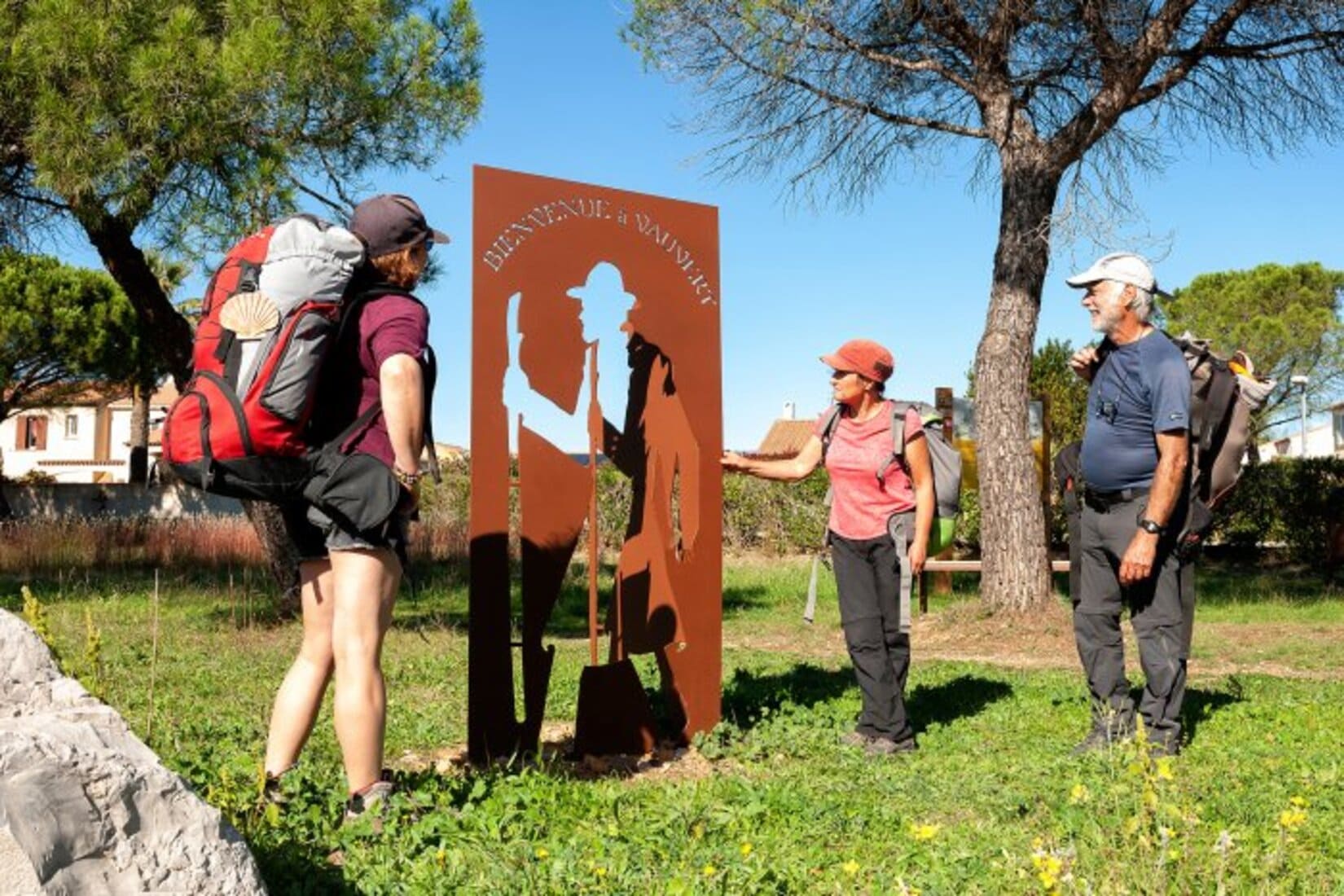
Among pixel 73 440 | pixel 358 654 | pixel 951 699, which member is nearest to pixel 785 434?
pixel 73 440

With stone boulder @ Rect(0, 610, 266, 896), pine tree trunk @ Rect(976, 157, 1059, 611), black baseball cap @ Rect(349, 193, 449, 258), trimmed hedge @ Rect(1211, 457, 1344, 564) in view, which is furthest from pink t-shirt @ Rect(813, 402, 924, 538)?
trimmed hedge @ Rect(1211, 457, 1344, 564)

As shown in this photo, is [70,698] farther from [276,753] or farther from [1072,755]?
[1072,755]

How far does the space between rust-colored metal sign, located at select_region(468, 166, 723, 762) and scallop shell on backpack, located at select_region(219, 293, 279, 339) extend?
51.6 inches

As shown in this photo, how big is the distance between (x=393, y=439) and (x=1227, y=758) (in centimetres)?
340

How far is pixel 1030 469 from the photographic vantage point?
1116 centimetres

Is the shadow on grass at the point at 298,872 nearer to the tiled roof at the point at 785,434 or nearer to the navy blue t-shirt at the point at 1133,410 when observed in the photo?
the navy blue t-shirt at the point at 1133,410

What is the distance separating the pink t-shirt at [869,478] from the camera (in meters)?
5.51

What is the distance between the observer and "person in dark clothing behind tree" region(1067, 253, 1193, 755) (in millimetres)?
4871

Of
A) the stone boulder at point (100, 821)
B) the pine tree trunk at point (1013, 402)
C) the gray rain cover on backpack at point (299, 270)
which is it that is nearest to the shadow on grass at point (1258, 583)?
the pine tree trunk at point (1013, 402)

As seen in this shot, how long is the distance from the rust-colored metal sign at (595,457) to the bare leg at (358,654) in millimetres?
1079

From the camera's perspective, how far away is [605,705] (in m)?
5.31

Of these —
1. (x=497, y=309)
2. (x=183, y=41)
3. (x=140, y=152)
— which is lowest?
(x=497, y=309)

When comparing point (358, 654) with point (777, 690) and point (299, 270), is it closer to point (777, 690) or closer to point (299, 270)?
point (299, 270)

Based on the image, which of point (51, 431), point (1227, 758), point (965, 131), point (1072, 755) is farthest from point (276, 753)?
point (51, 431)
